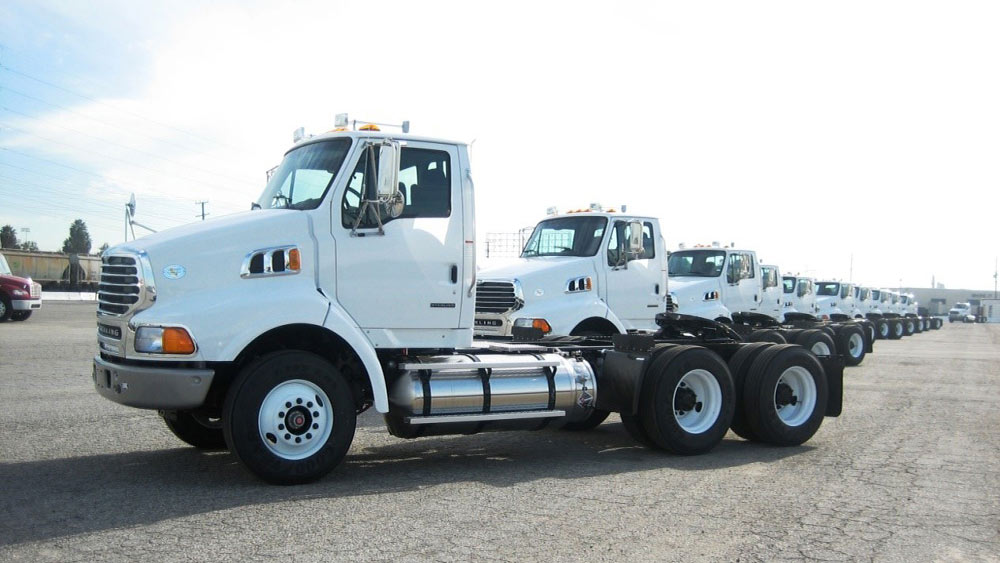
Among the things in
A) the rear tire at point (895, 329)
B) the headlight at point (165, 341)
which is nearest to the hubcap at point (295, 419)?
the headlight at point (165, 341)

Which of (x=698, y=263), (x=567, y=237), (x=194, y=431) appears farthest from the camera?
(x=698, y=263)

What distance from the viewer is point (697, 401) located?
915cm

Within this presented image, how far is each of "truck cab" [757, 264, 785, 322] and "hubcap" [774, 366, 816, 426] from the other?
40.3ft

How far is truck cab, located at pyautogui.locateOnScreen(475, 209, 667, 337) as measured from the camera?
466 inches

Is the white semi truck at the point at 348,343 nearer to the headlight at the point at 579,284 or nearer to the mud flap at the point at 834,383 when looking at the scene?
the mud flap at the point at 834,383

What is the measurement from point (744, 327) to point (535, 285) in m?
3.60

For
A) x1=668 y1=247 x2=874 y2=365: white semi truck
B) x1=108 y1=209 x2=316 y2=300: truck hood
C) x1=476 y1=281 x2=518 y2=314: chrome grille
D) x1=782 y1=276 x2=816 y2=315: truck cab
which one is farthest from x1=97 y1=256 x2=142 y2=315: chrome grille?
x1=782 y1=276 x2=816 y2=315: truck cab

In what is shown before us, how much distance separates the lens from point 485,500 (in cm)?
659

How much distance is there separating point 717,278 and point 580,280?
6.70 meters

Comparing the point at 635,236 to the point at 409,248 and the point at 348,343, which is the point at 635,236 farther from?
the point at 348,343

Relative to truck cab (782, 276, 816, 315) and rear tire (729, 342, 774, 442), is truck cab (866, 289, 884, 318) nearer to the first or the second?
truck cab (782, 276, 816, 315)

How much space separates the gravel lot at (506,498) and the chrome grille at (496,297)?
2.16 metres

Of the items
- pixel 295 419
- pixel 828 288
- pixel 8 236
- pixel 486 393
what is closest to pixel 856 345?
pixel 828 288

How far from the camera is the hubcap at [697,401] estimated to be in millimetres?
8953
